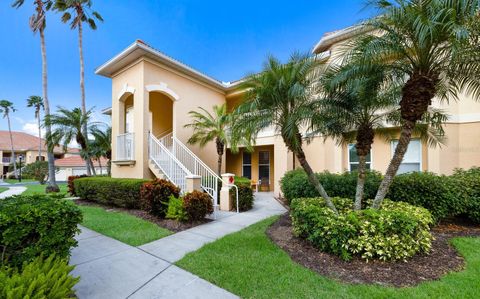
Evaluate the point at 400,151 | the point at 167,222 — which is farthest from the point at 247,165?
the point at 400,151

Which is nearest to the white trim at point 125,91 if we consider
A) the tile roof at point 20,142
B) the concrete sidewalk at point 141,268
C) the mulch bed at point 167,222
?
the mulch bed at point 167,222

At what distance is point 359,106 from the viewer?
588cm

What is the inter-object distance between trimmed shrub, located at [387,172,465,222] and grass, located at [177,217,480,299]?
5.13 ft

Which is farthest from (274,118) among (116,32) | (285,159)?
(116,32)

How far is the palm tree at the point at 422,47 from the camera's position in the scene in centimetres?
396

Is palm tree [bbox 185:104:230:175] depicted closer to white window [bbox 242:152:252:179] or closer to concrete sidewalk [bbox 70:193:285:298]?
white window [bbox 242:152:252:179]

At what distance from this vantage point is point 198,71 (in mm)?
12750

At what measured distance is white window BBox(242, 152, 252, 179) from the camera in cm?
1598

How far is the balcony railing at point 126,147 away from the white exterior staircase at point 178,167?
118cm

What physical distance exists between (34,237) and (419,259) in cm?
683

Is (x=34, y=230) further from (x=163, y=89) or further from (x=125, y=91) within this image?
(x=125, y=91)

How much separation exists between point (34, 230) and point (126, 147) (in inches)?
340

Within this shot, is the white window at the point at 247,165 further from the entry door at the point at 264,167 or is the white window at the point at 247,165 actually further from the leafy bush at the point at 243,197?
the leafy bush at the point at 243,197

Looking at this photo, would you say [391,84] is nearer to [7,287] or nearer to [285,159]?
[285,159]
